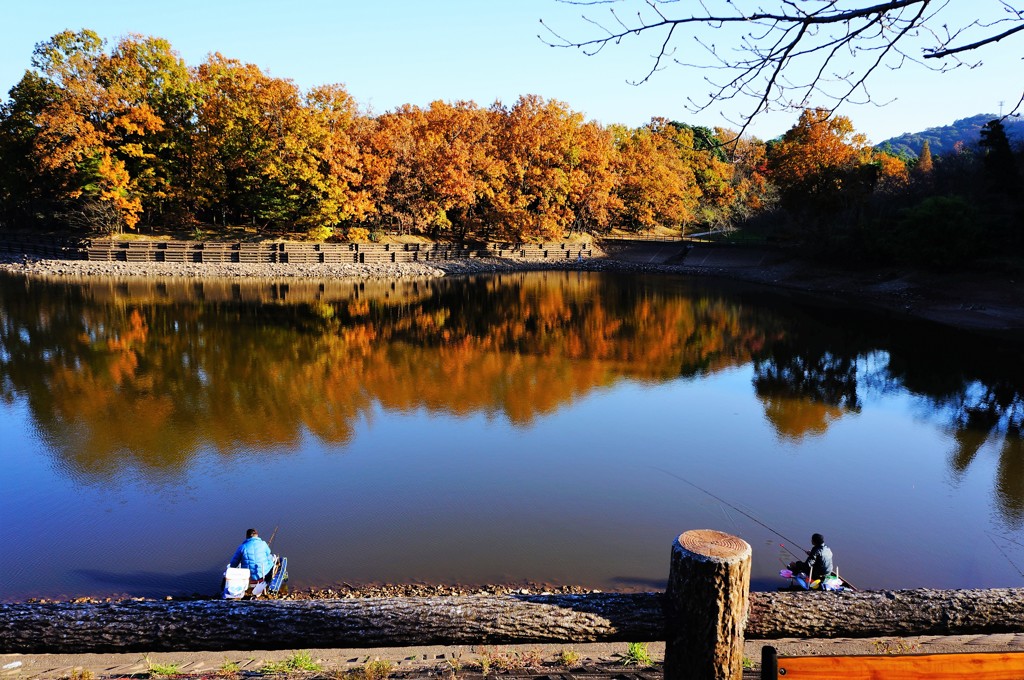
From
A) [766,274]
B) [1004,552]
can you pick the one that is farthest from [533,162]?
[1004,552]

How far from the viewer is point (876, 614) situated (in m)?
3.59

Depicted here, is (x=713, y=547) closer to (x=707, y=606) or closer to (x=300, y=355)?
(x=707, y=606)

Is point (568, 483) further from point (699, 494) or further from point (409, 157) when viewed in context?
point (409, 157)

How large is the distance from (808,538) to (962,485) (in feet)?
14.6

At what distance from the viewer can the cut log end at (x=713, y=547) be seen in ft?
9.62

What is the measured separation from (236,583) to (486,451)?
22.0ft

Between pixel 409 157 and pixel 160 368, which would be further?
pixel 409 157

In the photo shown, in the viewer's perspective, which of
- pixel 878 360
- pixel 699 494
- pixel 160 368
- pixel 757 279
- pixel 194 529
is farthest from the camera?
pixel 757 279

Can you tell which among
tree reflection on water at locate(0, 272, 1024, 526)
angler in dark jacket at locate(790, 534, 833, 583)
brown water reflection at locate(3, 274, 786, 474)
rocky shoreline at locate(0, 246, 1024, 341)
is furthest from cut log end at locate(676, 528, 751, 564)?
rocky shoreline at locate(0, 246, 1024, 341)

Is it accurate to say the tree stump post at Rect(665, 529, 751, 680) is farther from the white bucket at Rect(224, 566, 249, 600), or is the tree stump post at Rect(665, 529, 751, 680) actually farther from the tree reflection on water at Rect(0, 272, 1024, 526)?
the tree reflection on water at Rect(0, 272, 1024, 526)

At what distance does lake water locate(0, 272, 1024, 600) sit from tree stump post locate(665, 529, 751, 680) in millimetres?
6211

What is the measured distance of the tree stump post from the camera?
9.65 feet

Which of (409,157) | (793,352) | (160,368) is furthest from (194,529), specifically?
(409,157)

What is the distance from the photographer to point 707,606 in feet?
9.78
